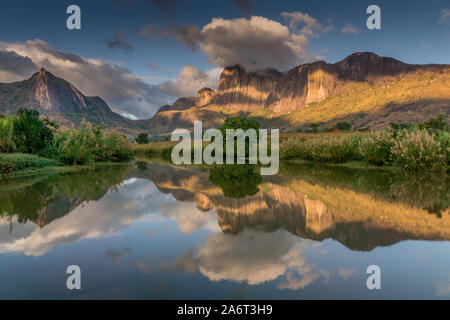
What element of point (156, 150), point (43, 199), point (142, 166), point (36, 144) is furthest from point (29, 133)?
point (156, 150)

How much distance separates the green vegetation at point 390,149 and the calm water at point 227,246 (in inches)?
293

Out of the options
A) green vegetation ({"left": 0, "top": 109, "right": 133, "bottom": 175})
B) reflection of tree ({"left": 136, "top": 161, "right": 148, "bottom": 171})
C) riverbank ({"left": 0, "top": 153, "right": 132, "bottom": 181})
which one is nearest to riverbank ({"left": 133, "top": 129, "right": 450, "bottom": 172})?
reflection of tree ({"left": 136, "top": 161, "right": 148, "bottom": 171})

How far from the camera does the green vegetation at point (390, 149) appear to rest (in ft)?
44.6

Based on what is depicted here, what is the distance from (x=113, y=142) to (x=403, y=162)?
20.2 metres

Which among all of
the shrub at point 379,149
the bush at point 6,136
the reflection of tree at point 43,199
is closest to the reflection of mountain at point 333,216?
the reflection of tree at point 43,199

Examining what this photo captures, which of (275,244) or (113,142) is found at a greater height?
(113,142)

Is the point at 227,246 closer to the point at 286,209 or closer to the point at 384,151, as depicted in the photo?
the point at 286,209

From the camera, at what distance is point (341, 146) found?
67.2 feet

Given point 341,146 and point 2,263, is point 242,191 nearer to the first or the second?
point 2,263

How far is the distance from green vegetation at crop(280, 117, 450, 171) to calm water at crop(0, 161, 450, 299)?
7.45 meters

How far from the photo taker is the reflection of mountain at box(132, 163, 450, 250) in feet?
14.3

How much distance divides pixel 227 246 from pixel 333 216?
2.43 meters
